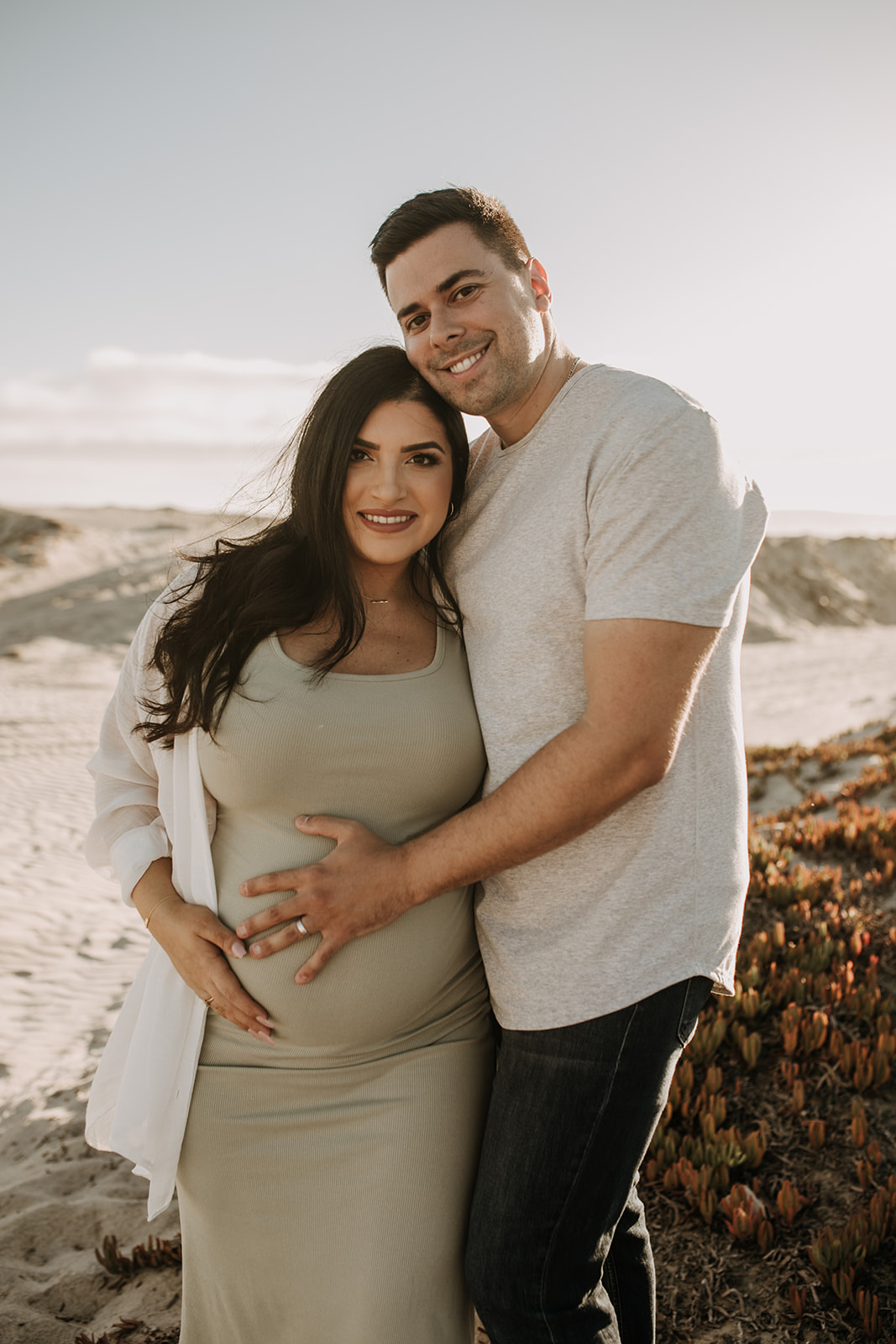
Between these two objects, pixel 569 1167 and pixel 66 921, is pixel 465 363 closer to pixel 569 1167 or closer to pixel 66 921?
pixel 569 1167

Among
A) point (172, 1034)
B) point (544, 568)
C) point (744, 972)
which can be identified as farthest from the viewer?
point (744, 972)

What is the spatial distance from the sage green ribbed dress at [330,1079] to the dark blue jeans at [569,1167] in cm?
20

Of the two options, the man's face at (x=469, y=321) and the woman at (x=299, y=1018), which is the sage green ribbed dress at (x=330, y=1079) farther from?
the man's face at (x=469, y=321)

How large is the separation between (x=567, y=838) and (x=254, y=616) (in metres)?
1.10

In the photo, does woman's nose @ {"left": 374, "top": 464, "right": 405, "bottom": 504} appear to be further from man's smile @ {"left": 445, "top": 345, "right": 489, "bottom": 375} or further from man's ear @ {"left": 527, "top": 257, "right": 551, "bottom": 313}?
man's ear @ {"left": 527, "top": 257, "right": 551, "bottom": 313}

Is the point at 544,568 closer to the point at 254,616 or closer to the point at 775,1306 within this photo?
the point at 254,616

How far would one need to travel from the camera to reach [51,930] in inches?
276

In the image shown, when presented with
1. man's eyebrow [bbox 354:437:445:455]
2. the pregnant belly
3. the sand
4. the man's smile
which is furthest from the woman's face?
the pregnant belly

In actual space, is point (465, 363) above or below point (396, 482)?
above

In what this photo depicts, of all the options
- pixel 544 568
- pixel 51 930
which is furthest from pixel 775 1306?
pixel 51 930

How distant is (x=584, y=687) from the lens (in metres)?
2.10

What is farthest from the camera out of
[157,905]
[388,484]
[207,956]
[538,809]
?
[388,484]

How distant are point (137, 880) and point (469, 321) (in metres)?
1.93

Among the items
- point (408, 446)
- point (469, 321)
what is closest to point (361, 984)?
point (408, 446)
